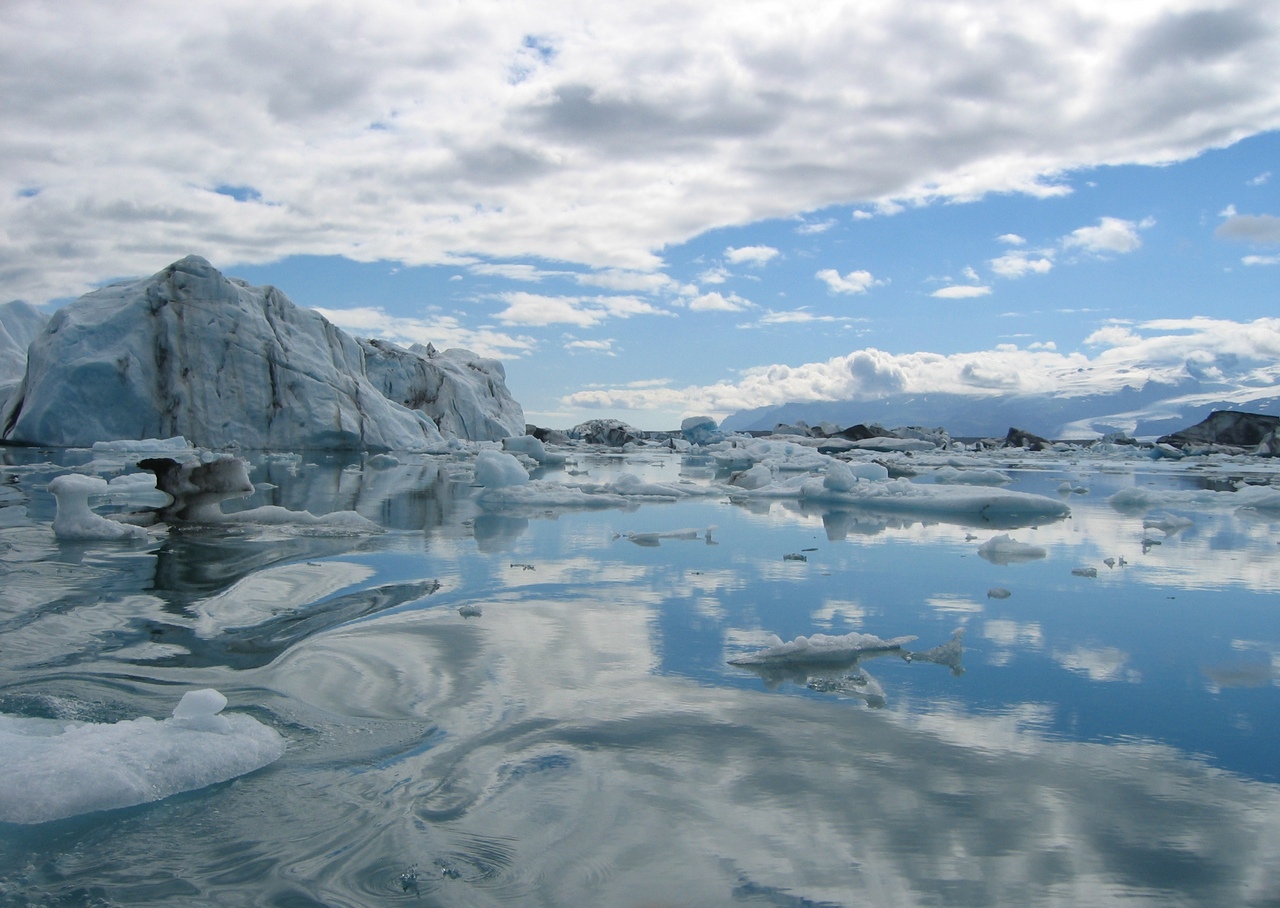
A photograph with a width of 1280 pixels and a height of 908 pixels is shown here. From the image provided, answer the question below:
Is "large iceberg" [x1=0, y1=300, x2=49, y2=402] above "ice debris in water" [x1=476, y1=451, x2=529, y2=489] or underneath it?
above

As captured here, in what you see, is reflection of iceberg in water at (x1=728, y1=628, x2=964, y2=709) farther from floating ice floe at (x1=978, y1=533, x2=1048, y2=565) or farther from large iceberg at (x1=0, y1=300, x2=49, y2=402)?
large iceberg at (x1=0, y1=300, x2=49, y2=402)

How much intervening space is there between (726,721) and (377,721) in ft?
3.42

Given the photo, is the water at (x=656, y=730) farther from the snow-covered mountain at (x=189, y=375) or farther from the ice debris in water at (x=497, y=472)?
the snow-covered mountain at (x=189, y=375)

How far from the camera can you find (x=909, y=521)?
850cm

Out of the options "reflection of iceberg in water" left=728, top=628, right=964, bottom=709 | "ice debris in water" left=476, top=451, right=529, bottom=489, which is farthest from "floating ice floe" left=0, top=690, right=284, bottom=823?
"ice debris in water" left=476, top=451, right=529, bottom=489

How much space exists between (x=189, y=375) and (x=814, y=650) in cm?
2242

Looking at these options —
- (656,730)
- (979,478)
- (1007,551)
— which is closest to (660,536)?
(1007,551)

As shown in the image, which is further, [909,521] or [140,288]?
[140,288]

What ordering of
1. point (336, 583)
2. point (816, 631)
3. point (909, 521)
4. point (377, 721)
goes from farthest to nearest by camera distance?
point (909, 521)
point (336, 583)
point (816, 631)
point (377, 721)

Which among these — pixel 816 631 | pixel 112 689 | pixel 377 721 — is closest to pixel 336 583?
pixel 112 689

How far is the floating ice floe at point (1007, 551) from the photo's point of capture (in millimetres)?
5961

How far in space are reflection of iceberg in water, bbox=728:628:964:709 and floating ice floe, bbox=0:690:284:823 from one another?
5.46ft

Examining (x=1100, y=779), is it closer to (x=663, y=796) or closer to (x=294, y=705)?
(x=663, y=796)

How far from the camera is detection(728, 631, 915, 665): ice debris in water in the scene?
3.22 m
